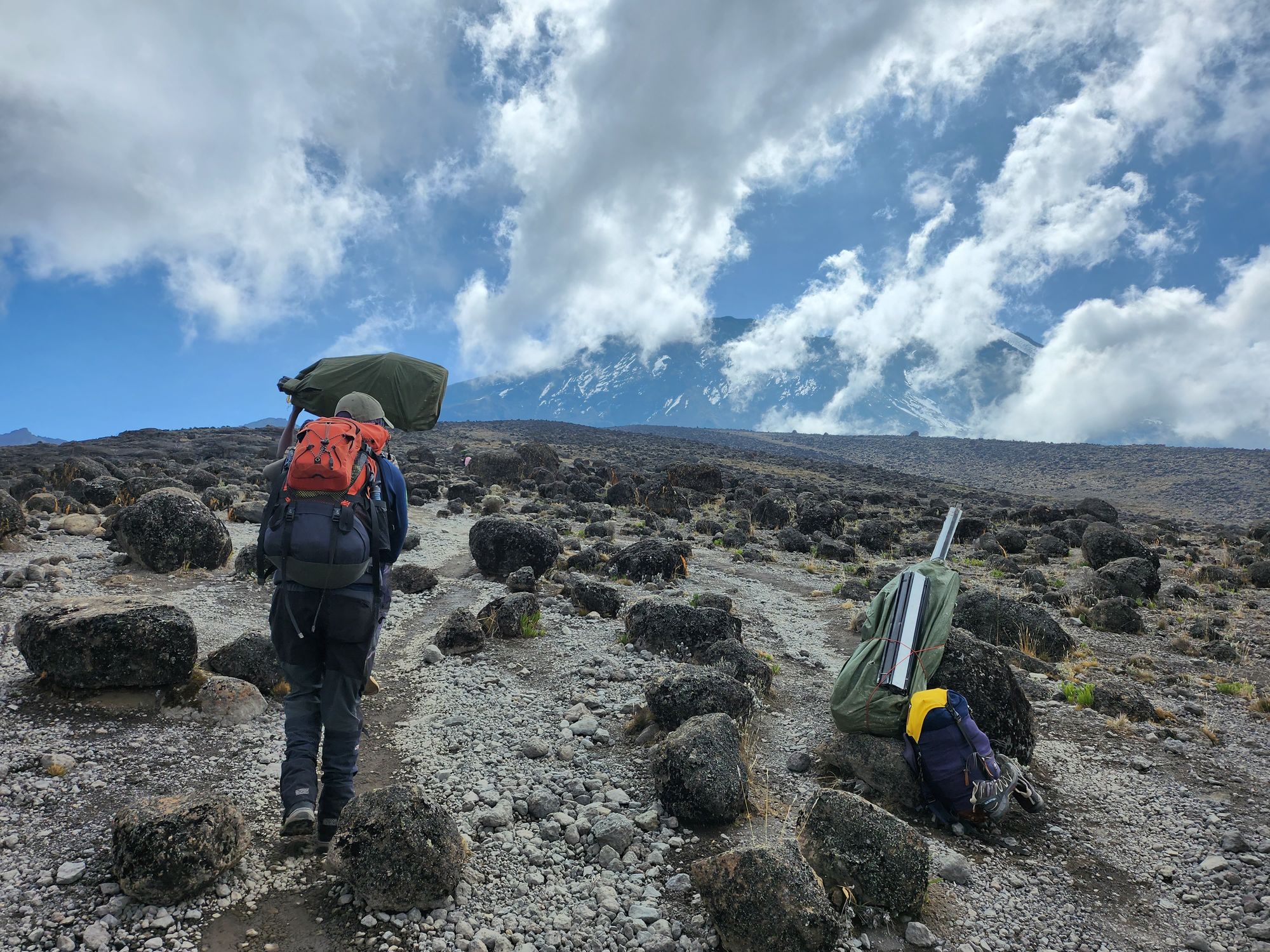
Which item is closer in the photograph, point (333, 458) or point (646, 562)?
point (333, 458)

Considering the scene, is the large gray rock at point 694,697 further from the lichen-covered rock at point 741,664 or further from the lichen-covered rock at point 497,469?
the lichen-covered rock at point 497,469

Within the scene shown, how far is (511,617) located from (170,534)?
5540 millimetres

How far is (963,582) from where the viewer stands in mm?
15852

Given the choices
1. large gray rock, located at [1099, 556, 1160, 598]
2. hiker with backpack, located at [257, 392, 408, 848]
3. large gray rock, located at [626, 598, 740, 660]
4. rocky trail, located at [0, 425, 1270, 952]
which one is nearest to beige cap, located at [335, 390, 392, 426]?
hiker with backpack, located at [257, 392, 408, 848]

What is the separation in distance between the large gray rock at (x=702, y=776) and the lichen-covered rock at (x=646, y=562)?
790 centimetres

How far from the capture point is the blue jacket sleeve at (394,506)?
392cm

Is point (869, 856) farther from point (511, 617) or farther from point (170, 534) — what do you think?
point (170, 534)

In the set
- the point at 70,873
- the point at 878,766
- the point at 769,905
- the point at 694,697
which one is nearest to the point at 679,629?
the point at 694,697

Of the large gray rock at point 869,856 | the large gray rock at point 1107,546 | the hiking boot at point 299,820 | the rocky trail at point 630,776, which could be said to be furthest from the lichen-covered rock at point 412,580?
the large gray rock at point 1107,546

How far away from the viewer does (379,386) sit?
5.20 meters

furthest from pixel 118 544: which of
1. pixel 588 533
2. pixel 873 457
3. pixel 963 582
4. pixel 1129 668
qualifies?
pixel 873 457

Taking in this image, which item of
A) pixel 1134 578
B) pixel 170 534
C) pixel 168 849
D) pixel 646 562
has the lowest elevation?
pixel 168 849

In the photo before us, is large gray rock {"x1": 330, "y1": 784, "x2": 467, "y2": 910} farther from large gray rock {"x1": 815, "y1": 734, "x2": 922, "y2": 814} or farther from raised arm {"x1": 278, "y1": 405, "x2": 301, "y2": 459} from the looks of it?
large gray rock {"x1": 815, "y1": 734, "x2": 922, "y2": 814}

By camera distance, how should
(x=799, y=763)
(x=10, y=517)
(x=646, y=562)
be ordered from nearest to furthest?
(x=799, y=763) < (x=10, y=517) < (x=646, y=562)
